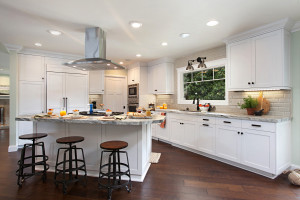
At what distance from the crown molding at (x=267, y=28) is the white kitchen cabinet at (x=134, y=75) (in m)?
3.22

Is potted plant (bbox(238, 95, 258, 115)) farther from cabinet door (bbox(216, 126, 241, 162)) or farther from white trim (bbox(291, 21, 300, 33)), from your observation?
white trim (bbox(291, 21, 300, 33))

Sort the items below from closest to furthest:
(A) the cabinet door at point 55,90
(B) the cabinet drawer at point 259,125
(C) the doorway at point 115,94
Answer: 1. (B) the cabinet drawer at point 259,125
2. (A) the cabinet door at point 55,90
3. (C) the doorway at point 115,94

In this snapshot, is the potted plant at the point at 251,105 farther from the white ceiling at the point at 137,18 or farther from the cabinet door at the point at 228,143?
the white ceiling at the point at 137,18

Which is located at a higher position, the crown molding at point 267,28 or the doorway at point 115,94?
the crown molding at point 267,28

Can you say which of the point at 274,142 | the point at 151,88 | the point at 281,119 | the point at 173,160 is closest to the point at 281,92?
the point at 281,119

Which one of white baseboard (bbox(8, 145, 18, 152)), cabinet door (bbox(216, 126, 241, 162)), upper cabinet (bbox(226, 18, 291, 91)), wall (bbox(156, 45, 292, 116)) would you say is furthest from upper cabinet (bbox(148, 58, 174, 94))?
white baseboard (bbox(8, 145, 18, 152))

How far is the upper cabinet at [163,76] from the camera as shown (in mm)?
5199

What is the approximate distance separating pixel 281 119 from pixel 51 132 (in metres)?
3.87

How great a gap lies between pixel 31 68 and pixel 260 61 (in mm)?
5406

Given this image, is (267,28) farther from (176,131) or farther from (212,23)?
(176,131)

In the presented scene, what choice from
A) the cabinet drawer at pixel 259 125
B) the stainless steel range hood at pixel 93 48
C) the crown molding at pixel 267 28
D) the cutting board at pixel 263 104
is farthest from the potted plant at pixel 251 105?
the stainless steel range hood at pixel 93 48

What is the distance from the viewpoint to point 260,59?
3.01 meters

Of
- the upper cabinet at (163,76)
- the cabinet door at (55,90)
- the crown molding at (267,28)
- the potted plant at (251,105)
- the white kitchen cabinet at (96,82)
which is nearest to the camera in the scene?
the crown molding at (267,28)

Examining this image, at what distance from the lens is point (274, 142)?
8.45 feet
